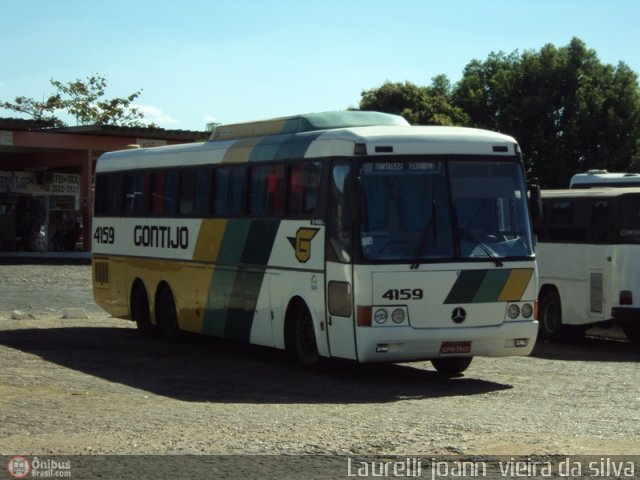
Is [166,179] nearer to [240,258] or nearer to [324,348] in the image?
[240,258]

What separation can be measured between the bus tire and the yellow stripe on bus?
8.06m

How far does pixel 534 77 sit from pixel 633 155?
6968 mm

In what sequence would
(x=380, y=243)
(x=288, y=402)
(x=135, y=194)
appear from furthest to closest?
(x=135, y=194), (x=380, y=243), (x=288, y=402)

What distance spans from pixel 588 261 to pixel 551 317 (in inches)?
66.5

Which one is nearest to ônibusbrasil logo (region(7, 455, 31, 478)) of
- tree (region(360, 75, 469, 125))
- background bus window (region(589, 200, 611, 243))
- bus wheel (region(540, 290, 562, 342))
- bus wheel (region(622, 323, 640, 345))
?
background bus window (region(589, 200, 611, 243))

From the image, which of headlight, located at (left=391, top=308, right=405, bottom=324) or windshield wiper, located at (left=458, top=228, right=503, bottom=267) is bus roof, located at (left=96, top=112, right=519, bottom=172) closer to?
windshield wiper, located at (left=458, top=228, right=503, bottom=267)

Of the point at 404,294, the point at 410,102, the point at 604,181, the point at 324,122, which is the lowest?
the point at 404,294

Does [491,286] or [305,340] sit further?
[305,340]

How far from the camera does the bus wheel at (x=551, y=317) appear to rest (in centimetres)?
2264

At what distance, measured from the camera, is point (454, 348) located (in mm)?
15219

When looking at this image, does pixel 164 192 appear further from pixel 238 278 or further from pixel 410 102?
pixel 410 102

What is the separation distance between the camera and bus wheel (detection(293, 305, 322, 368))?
16.4m

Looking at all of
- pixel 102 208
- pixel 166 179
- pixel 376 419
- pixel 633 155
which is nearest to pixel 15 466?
pixel 376 419

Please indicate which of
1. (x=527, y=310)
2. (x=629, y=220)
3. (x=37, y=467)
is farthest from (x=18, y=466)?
(x=629, y=220)
